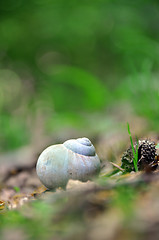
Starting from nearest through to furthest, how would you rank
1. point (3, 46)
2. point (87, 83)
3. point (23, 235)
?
point (23, 235), point (87, 83), point (3, 46)

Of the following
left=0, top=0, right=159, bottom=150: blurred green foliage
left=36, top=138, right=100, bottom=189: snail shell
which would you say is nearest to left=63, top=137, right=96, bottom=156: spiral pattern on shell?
left=36, top=138, right=100, bottom=189: snail shell

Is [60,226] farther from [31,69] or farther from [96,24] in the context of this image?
[31,69]

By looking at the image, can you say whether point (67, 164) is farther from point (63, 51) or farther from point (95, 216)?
point (63, 51)

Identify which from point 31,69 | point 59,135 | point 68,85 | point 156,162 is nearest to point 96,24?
point 68,85

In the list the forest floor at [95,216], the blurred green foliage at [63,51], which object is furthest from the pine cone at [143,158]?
the blurred green foliage at [63,51]

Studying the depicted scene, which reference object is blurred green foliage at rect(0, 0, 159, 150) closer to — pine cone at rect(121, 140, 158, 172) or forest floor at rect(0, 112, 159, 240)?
pine cone at rect(121, 140, 158, 172)

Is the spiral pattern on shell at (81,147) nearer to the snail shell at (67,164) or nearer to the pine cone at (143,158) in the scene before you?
the snail shell at (67,164)
